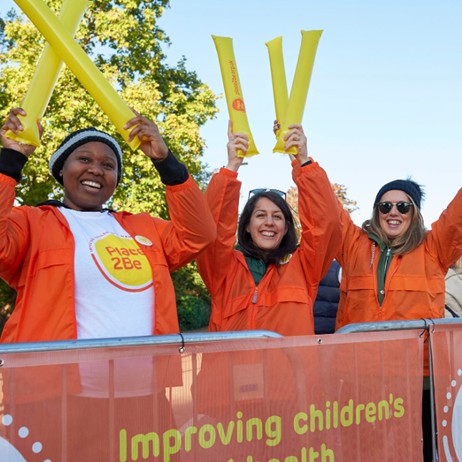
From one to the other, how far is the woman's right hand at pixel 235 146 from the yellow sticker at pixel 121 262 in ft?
2.55

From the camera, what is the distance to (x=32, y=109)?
1.98m

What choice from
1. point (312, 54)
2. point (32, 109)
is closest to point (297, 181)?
point (312, 54)

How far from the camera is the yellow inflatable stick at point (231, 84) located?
2.48 m

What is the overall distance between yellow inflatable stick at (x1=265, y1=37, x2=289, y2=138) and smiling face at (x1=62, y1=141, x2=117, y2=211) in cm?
91

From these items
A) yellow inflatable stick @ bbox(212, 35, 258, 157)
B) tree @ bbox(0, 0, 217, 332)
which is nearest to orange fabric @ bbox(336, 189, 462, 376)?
yellow inflatable stick @ bbox(212, 35, 258, 157)

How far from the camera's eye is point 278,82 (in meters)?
2.56

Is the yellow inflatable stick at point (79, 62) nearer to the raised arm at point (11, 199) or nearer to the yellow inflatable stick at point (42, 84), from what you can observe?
the yellow inflatable stick at point (42, 84)

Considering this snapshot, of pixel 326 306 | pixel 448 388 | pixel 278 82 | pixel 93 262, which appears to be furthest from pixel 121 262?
pixel 326 306

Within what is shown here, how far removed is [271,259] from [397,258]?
89 centimetres

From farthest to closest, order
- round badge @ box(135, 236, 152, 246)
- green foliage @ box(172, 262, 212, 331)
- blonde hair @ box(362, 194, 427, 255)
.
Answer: green foliage @ box(172, 262, 212, 331), blonde hair @ box(362, 194, 427, 255), round badge @ box(135, 236, 152, 246)

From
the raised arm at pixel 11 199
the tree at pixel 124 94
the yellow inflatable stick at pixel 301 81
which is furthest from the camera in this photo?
the tree at pixel 124 94

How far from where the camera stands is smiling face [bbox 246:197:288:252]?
2984 millimetres

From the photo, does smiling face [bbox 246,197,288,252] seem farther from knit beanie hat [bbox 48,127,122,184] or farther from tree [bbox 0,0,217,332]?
tree [bbox 0,0,217,332]

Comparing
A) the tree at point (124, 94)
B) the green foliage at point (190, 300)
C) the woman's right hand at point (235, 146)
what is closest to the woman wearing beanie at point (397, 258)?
the woman's right hand at point (235, 146)
